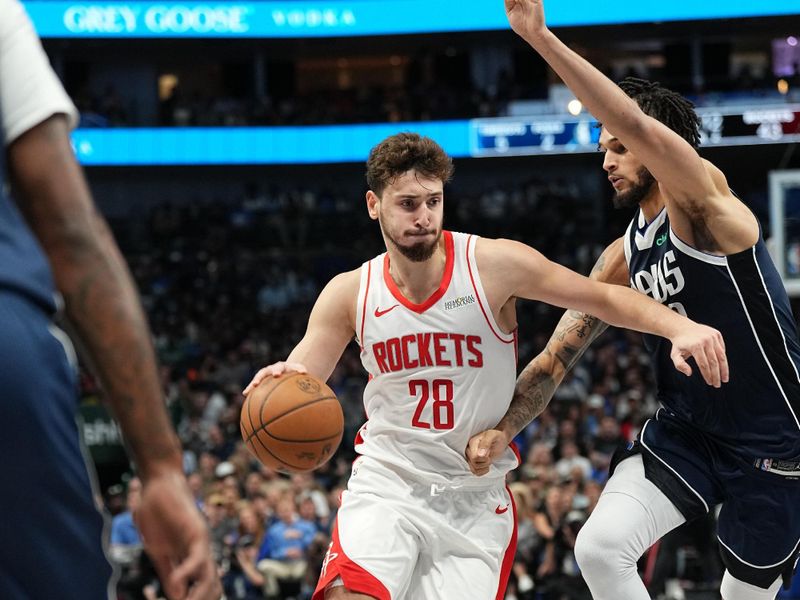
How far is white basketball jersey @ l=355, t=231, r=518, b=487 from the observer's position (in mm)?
4316

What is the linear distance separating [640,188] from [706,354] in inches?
34.7

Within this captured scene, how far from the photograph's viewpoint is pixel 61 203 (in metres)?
1.59

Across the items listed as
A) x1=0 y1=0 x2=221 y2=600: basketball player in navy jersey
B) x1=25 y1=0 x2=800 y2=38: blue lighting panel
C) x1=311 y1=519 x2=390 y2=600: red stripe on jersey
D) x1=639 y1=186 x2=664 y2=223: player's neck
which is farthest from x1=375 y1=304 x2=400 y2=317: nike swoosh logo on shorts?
x1=25 y1=0 x2=800 y2=38: blue lighting panel

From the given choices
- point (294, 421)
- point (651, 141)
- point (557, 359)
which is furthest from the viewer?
point (557, 359)

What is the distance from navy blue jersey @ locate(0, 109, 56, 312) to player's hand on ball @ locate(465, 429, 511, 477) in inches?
110

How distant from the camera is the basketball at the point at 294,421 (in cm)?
402

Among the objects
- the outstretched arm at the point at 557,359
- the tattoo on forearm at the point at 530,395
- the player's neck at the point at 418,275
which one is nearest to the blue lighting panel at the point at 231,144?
the outstretched arm at the point at 557,359

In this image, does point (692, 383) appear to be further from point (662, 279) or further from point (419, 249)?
point (419, 249)

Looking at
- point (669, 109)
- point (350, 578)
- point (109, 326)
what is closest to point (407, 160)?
point (669, 109)

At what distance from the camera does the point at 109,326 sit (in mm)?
1613

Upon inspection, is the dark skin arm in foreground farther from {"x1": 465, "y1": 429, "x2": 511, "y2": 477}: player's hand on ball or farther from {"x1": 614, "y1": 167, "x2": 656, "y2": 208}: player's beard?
{"x1": 614, "y1": 167, "x2": 656, "y2": 208}: player's beard

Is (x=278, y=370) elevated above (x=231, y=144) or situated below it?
below

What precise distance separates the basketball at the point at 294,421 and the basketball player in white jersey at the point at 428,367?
87 mm

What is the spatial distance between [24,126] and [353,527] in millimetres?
2862
